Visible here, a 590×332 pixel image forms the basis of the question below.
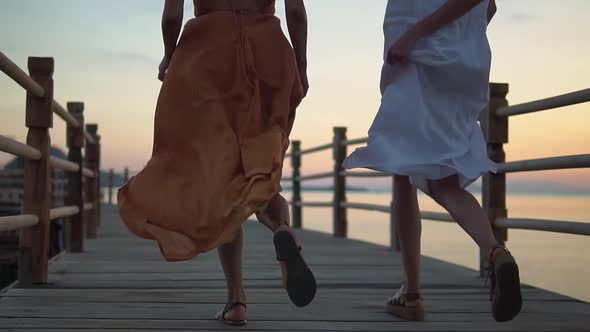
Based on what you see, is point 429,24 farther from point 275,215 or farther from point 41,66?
point 41,66

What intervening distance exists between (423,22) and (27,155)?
1.59 m

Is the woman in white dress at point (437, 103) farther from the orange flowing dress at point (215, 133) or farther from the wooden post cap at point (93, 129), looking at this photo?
the wooden post cap at point (93, 129)

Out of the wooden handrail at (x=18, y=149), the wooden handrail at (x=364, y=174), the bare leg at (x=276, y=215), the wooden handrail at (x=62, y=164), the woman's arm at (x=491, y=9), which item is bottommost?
the bare leg at (x=276, y=215)

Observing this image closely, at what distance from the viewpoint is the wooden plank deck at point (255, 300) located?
2.24 m

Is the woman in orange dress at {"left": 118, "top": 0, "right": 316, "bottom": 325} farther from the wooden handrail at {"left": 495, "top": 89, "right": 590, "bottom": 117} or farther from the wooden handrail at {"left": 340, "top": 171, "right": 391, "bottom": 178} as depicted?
the wooden handrail at {"left": 340, "top": 171, "right": 391, "bottom": 178}

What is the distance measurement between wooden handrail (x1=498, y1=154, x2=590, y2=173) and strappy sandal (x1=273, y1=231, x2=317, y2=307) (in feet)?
3.81

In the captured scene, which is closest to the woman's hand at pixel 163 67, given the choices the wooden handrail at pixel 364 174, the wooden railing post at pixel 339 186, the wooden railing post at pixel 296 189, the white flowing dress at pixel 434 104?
the white flowing dress at pixel 434 104

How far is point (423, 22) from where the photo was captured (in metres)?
2.07

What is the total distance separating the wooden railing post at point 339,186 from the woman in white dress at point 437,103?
13.3 feet

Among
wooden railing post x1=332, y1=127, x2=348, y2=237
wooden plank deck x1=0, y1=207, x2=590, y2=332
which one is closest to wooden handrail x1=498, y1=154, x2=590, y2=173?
wooden plank deck x1=0, y1=207, x2=590, y2=332

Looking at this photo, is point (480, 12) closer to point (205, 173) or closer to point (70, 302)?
point (205, 173)

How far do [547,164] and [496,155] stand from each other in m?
0.53

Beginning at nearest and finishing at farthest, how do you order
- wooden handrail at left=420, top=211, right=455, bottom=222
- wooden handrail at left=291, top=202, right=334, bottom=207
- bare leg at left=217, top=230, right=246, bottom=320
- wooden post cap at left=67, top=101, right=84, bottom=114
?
bare leg at left=217, top=230, right=246, bottom=320, wooden handrail at left=420, top=211, right=455, bottom=222, wooden post cap at left=67, top=101, right=84, bottom=114, wooden handrail at left=291, top=202, right=334, bottom=207

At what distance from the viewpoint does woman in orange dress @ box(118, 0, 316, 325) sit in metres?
2.02
